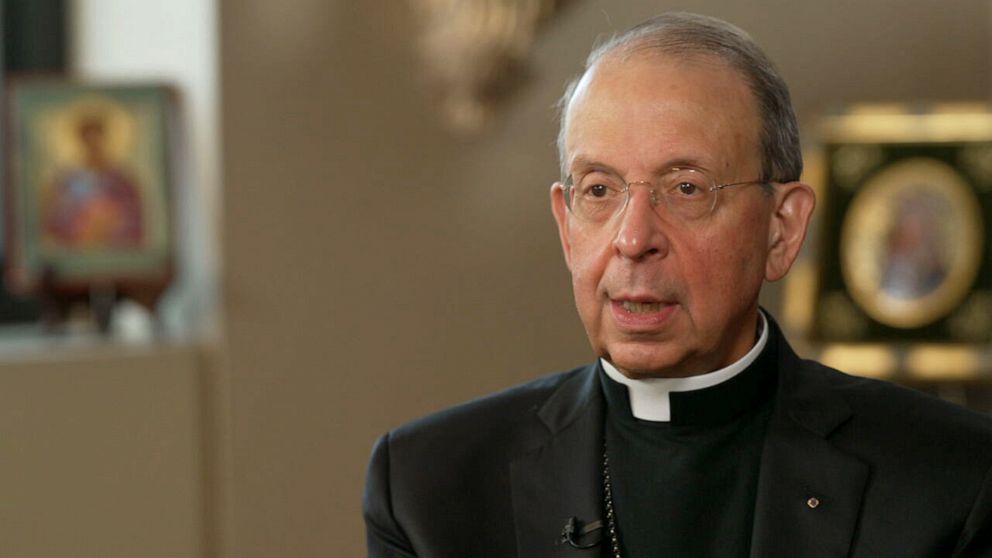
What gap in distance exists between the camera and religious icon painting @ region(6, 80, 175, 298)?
3609 mm

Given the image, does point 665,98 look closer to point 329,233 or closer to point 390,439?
point 390,439

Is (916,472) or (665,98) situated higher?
(665,98)

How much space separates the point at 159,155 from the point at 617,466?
188 cm

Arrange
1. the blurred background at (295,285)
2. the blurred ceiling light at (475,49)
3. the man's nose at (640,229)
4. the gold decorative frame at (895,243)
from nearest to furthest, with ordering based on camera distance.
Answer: the man's nose at (640,229) < the blurred background at (295,285) < the blurred ceiling light at (475,49) < the gold decorative frame at (895,243)

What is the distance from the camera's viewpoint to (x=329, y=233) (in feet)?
12.4

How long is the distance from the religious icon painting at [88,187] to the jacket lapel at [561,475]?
1700mm

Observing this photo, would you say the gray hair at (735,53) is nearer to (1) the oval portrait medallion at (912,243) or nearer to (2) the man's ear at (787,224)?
(2) the man's ear at (787,224)

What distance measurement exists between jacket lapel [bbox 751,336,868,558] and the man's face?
0.57 feet

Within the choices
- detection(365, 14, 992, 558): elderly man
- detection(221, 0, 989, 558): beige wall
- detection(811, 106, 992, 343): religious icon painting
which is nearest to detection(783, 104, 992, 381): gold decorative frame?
detection(811, 106, 992, 343): religious icon painting

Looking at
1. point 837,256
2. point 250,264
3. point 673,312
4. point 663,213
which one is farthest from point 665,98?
point 837,256

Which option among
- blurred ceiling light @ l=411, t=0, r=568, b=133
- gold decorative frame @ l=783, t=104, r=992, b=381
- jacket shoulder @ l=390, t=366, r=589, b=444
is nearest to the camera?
jacket shoulder @ l=390, t=366, r=589, b=444

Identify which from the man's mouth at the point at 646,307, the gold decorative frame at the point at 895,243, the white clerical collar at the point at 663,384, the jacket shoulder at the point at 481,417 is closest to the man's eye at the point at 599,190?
the man's mouth at the point at 646,307

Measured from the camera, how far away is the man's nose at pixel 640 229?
193 cm

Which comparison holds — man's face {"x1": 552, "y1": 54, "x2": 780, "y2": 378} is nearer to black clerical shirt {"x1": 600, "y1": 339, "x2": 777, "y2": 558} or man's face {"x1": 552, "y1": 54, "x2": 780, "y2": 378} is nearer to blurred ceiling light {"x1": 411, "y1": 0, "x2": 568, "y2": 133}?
black clerical shirt {"x1": 600, "y1": 339, "x2": 777, "y2": 558}
